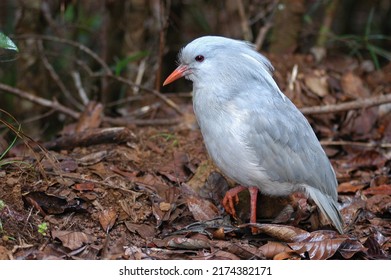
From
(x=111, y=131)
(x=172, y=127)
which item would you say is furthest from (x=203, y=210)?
(x=172, y=127)

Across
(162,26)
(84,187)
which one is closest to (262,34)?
(162,26)

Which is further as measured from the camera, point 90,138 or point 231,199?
point 90,138

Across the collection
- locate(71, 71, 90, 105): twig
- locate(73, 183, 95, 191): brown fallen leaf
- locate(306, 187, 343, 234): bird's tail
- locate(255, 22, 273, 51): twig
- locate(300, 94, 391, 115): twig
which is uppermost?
locate(255, 22, 273, 51): twig

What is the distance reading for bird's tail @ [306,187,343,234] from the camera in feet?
16.4

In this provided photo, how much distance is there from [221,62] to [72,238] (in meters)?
1.77

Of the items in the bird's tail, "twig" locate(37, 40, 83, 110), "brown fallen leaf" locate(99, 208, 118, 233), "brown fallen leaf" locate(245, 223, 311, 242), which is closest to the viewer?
"brown fallen leaf" locate(245, 223, 311, 242)

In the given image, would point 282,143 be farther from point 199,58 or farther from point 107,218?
point 107,218

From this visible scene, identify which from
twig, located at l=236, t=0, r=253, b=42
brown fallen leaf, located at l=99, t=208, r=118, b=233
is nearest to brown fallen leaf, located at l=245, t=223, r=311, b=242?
brown fallen leaf, located at l=99, t=208, r=118, b=233

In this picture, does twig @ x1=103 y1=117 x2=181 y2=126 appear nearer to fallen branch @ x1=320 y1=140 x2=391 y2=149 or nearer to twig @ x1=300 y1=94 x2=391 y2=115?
twig @ x1=300 y1=94 x2=391 y2=115

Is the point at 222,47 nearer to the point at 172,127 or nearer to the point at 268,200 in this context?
A: the point at 268,200

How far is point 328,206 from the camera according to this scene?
5.08 meters

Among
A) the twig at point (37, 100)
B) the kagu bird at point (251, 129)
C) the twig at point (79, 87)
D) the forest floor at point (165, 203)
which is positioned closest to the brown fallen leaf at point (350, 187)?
the forest floor at point (165, 203)

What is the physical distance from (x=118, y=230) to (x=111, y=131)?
157cm

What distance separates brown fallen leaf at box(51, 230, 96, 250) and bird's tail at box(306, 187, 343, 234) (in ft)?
5.57
